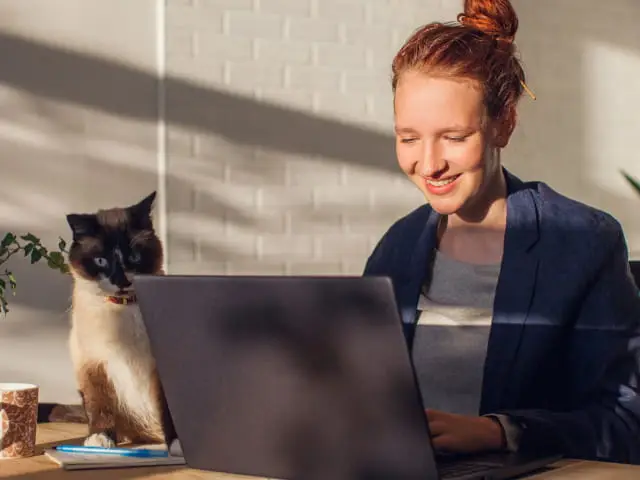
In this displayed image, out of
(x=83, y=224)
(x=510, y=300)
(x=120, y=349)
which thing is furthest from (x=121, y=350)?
(x=510, y=300)

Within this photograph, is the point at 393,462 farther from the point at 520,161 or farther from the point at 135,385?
the point at 520,161

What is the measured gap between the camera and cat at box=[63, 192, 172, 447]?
168cm

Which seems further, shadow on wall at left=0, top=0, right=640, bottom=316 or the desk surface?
shadow on wall at left=0, top=0, right=640, bottom=316

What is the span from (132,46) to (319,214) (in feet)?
2.76

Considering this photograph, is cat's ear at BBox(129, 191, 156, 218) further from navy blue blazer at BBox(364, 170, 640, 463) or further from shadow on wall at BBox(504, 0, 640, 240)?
shadow on wall at BBox(504, 0, 640, 240)

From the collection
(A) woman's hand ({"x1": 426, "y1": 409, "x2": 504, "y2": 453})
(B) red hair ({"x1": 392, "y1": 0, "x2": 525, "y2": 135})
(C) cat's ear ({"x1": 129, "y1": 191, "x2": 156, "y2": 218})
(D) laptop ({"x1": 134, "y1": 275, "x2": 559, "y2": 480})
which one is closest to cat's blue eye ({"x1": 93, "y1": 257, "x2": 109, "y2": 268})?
(C) cat's ear ({"x1": 129, "y1": 191, "x2": 156, "y2": 218})

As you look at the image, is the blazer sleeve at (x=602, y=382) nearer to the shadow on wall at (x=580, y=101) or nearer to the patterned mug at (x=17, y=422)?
the patterned mug at (x=17, y=422)

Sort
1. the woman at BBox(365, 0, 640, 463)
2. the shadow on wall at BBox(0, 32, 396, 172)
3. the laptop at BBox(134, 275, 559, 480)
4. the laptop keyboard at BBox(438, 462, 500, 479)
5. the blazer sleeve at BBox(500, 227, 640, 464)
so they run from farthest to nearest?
the shadow on wall at BBox(0, 32, 396, 172), the woman at BBox(365, 0, 640, 463), the blazer sleeve at BBox(500, 227, 640, 464), the laptop keyboard at BBox(438, 462, 500, 479), the laptop at BBox(134, 275, 559, 480)

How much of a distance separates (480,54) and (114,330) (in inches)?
28.6

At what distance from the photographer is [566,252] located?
67.3 inches

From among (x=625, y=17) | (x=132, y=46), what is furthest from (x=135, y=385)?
(x=625, y=17)

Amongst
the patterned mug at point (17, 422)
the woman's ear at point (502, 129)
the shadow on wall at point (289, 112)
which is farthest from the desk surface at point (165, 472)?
the shadow on wall at point (289, 112)

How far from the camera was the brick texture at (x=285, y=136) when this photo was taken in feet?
11.0

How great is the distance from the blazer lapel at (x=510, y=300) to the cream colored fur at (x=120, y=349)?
21.3 inches
